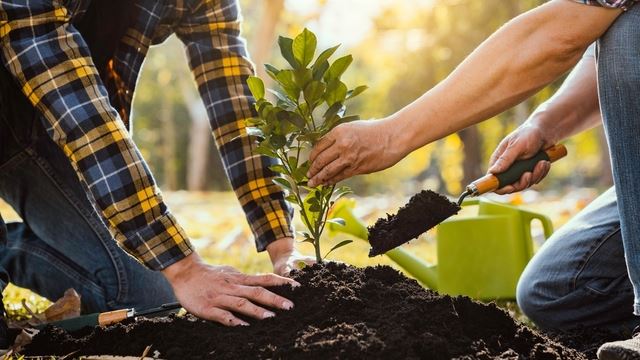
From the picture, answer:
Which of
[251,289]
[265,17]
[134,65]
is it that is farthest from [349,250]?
[265,17]

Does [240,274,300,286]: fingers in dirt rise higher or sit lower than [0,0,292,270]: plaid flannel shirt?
lower

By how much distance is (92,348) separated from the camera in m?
2.07

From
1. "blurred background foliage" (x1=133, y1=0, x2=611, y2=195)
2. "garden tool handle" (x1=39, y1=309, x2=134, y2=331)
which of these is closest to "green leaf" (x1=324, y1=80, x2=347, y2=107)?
"garden tool handle" (x1=39, y1=309, x2=134, y2=331)

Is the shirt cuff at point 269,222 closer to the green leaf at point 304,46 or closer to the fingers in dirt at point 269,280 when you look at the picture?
the fingers in dirt at point 269,280

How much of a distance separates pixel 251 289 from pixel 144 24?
1207 millimetres

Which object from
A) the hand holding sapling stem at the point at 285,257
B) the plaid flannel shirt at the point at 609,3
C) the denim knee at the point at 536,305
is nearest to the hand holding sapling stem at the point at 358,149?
the hand holding sapling stem at the point at 285,257

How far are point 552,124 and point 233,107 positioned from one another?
3.60 feet

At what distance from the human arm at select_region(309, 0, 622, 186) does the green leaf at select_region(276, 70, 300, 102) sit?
0.17 m

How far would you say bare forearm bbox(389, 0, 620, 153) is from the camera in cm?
196

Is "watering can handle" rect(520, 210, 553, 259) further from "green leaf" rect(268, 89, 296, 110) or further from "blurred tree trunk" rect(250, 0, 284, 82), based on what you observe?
"blurred tree trunk" rect(250, 0, 284, 82)

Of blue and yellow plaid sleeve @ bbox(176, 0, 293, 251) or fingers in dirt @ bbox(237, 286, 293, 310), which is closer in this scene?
fingers in dirt @ bbox(237, 286, 293, 310)

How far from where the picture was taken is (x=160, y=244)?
2156 mm

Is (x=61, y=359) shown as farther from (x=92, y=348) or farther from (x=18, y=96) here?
(x=18, y=96)

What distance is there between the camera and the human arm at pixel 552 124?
242cm
